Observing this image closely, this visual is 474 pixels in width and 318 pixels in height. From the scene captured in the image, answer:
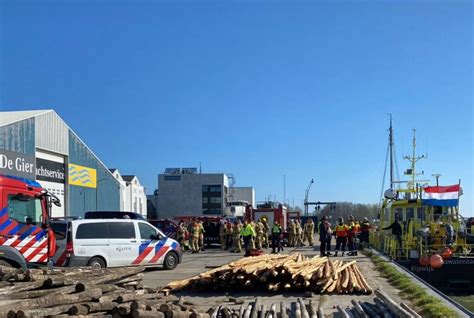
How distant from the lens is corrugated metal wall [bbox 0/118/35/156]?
1025 inches

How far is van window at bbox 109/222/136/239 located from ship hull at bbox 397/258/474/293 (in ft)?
31.3

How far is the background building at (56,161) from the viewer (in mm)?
26469

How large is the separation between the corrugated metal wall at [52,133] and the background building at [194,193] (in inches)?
2174

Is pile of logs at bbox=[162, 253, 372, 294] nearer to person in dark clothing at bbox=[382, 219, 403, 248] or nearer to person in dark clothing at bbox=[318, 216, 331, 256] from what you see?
person in dark clothing at bbox=[382, 219, 403, 248]

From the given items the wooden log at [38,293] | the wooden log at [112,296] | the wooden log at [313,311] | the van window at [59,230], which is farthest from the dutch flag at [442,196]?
the wooden log at [38,293]

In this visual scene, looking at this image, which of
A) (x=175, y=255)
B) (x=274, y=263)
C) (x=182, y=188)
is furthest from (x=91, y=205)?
(x=182, y=188)

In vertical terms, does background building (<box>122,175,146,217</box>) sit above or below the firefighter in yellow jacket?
above

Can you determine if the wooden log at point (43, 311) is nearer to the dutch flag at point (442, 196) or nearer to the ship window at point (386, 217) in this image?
the dutch flag at point (442, 196)

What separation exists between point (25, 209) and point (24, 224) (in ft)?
1.85

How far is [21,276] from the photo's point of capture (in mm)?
8898

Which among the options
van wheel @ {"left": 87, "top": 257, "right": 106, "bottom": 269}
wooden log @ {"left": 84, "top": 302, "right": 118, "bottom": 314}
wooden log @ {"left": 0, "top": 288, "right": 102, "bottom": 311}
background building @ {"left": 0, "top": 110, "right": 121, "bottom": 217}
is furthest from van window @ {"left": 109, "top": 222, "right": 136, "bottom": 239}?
wooden log @ {"left": 84, "top": 302, "right": 118, "bottom": 314}

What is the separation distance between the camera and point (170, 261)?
62.6 ft

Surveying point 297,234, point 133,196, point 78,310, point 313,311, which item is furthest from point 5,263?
point 133,196

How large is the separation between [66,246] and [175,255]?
13.1 feet
